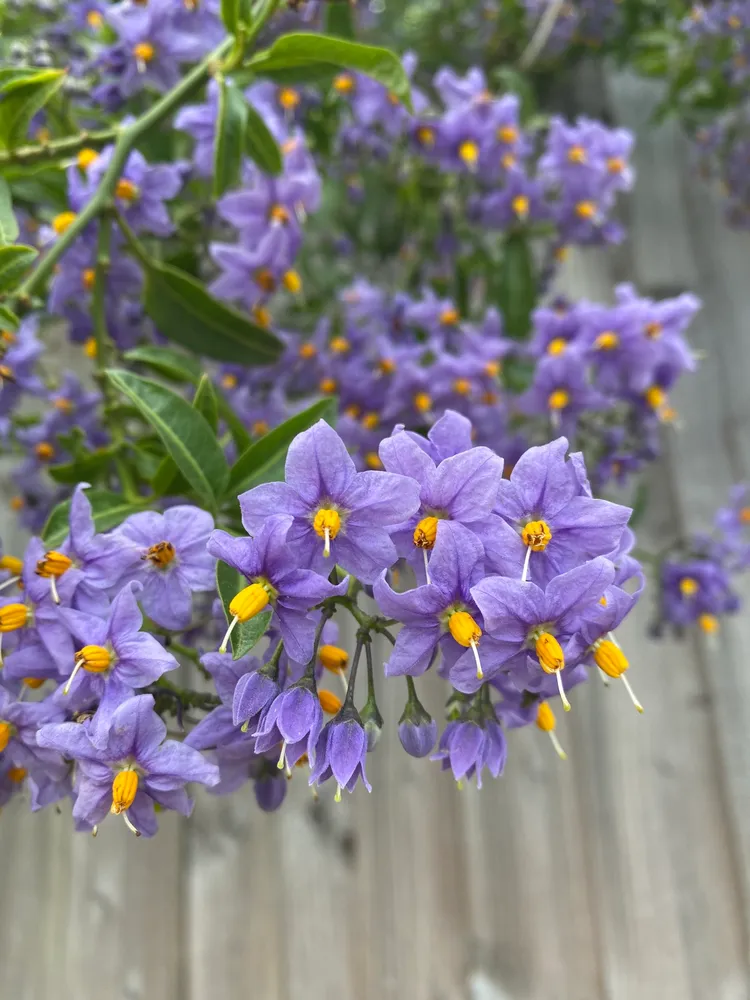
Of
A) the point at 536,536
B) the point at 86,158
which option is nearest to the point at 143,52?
the point at 86,158

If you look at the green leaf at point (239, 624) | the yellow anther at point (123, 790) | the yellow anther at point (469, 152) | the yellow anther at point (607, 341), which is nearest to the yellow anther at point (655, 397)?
the yellow anther at point (607, 341)

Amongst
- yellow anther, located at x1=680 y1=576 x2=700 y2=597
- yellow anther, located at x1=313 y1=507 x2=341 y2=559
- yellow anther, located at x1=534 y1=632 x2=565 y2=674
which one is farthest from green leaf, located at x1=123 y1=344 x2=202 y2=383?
yellow anther, located at x1=680 y1=576 x2=700 y2=597

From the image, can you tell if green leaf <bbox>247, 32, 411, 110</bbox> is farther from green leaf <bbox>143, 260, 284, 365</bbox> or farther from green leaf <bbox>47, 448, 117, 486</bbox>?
green leaf <bbox>47, 448, 117, 486</bbox>

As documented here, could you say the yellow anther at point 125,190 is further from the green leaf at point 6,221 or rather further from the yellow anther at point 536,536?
the yellow anther at point 536,536

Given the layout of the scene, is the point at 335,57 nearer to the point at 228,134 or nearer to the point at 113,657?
the point at 228,134

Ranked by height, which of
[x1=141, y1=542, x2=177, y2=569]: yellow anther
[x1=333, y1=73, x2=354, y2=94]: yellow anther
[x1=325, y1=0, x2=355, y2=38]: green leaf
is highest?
[x1=325, y1=0, x2=355, y2=38]: green leaf

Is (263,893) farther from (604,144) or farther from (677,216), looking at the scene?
(677,216)

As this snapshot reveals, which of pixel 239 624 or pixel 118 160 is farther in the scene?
pixel 118 160

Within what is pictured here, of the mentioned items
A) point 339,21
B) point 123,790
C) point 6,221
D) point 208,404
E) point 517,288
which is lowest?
point 123,790
